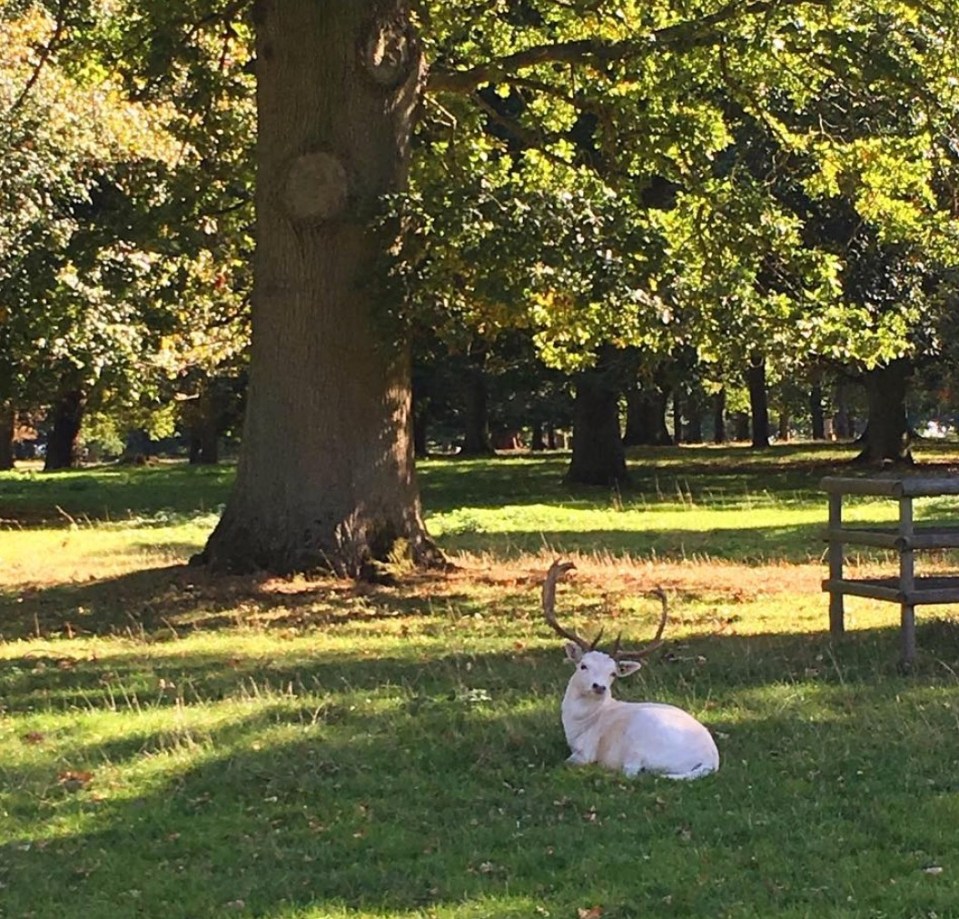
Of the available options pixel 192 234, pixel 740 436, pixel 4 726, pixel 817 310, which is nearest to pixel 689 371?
pixel 817 310

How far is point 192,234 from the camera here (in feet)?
57.0

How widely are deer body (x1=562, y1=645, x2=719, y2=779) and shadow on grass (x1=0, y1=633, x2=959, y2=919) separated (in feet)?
0.44

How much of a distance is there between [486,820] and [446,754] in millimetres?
1172

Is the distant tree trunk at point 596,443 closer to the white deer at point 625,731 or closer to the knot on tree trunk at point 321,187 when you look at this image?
the knot on tree trunk at point 321,187

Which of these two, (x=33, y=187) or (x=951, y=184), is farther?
(x=33, y=187)

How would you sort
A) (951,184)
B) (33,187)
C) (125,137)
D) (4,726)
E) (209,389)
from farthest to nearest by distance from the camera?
(209,389) → (125,137) → (33,187) → (951,184) → (4,726)

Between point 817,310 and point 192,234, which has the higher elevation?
point 192,234

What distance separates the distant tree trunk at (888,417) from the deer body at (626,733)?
2992 centimetres

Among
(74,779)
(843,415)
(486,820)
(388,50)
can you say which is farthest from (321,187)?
(843,415)

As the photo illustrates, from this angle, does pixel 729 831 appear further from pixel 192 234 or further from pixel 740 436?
pixel 740 436

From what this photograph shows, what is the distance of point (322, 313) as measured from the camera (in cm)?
1468

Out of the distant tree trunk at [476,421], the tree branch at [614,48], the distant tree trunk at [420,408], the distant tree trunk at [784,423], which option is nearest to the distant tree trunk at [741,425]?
the distant tree trunk at [784,423]

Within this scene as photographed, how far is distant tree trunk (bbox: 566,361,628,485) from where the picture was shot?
31.1 m

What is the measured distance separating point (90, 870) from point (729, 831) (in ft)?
8.69
